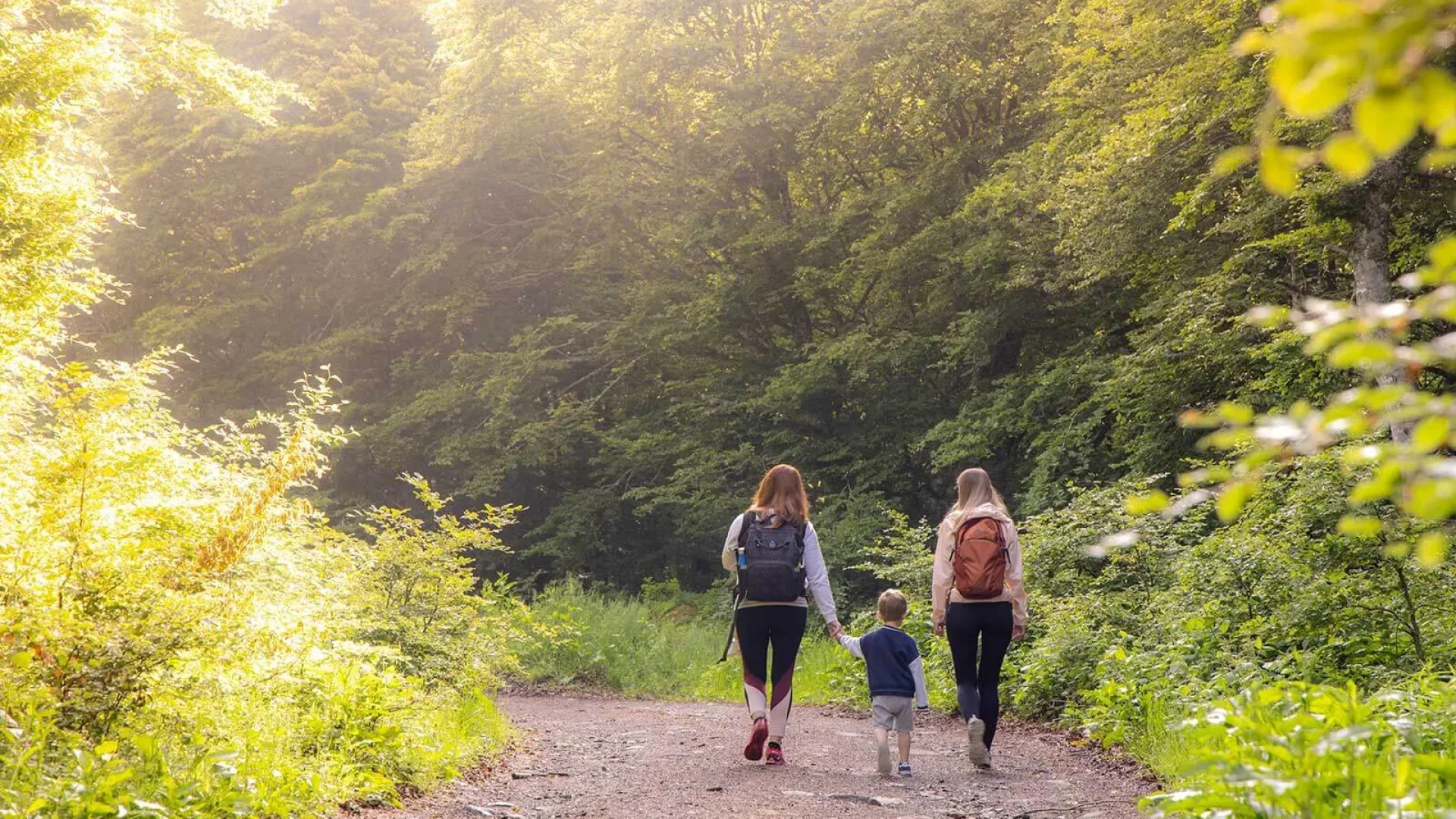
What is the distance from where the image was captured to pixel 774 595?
24.5 feet

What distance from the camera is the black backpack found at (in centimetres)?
747

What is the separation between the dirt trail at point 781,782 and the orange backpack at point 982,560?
3.68ft

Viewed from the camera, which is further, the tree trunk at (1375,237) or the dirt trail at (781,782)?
the tree trunk at (1375,237)

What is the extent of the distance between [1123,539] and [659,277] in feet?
82.9

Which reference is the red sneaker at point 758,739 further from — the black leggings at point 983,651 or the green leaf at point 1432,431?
the green leaf at point 1432,431

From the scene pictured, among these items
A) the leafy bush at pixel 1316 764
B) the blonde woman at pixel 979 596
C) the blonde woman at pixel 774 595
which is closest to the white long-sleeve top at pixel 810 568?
the blonde woman at pixel 774 595

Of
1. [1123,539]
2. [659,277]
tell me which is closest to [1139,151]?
[1123,539]

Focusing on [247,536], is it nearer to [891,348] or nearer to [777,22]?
[891,348]

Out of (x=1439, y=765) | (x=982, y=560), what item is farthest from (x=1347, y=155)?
(x=982, y=560)

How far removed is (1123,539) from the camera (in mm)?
1696

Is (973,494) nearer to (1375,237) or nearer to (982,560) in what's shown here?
(982,560)

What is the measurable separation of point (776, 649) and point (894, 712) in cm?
83

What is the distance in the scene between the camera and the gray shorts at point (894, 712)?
7.36 m

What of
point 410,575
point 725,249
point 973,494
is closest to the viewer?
point 973,494
